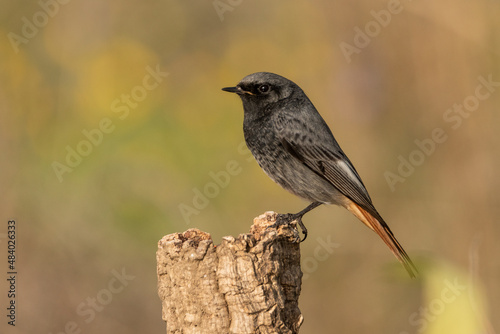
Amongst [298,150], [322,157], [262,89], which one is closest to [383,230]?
Result: [322,157]

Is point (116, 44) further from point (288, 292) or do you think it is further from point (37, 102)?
point (288, 292)

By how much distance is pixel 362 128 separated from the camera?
6461 millimetres

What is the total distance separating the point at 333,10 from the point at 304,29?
390 mm

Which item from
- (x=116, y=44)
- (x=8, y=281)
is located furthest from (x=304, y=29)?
(x=8, y=281)

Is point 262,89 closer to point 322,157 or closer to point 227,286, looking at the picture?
point 322,157

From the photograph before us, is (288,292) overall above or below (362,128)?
below

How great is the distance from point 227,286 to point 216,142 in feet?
11.5

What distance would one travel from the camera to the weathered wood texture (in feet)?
9.66

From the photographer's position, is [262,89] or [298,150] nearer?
[298,150]

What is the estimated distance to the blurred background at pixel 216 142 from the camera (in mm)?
5770

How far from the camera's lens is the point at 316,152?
491 cm

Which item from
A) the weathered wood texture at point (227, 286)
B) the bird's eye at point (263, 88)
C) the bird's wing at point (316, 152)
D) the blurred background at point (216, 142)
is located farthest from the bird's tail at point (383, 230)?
the weathered wood texture at point (227, 286)

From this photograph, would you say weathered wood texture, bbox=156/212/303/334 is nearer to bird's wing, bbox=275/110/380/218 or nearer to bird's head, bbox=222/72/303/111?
bird's wing, bbox=275/110/380/218

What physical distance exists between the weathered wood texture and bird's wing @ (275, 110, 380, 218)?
1.79m
